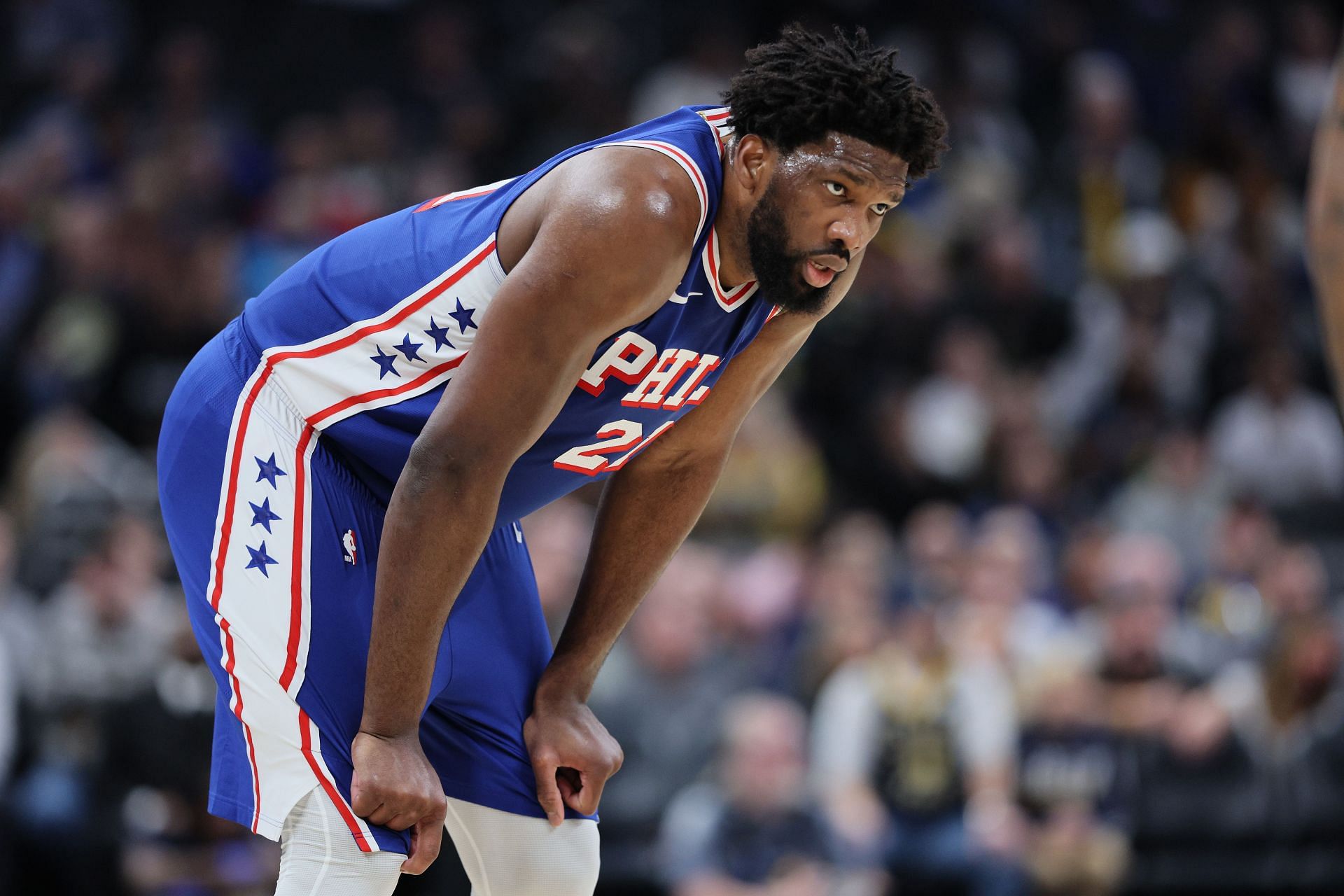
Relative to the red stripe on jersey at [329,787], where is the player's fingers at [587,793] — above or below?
below

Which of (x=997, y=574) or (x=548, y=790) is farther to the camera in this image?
(x=997, y=574)

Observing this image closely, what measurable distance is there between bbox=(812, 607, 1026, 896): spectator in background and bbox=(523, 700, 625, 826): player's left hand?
4.36 meters

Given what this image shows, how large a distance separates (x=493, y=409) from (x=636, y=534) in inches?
35.6

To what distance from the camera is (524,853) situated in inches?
136

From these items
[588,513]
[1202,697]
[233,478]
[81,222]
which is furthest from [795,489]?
[233,478]

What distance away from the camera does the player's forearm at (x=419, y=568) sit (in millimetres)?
2938

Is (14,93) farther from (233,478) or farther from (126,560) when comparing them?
(233,478)

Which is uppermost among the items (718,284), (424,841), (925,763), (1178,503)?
(718,284)

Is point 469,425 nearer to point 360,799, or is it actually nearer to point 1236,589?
point 360,799

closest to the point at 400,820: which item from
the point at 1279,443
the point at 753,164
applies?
the point at 753,164

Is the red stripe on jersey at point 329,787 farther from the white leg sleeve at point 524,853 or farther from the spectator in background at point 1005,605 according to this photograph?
the spectator in background at point 1005,605

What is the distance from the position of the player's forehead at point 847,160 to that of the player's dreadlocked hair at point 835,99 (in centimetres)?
1

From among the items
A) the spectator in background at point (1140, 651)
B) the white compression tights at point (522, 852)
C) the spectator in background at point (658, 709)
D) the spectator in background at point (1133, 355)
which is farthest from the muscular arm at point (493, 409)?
the spectator in background at point (1133, 355)

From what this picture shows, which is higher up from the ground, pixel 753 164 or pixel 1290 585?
pixel 753 164
